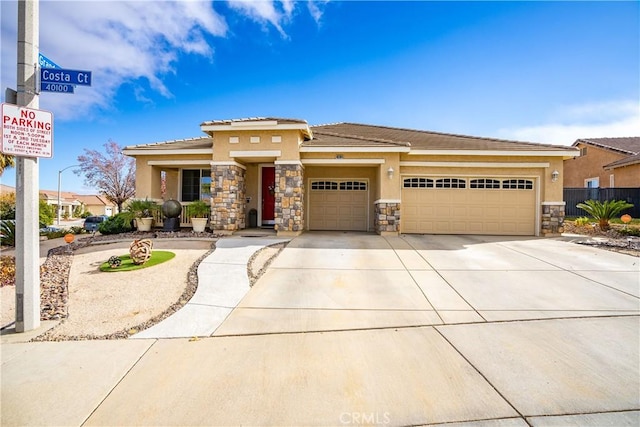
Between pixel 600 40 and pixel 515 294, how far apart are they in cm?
869

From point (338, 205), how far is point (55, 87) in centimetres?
967

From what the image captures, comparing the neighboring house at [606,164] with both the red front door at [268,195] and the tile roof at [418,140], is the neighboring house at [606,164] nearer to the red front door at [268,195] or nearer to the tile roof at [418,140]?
the tile roof at [418,140]

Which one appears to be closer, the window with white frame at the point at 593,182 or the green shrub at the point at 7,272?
the green shrub at the point at 7,272

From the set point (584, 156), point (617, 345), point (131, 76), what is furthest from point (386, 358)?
point (584, 156)

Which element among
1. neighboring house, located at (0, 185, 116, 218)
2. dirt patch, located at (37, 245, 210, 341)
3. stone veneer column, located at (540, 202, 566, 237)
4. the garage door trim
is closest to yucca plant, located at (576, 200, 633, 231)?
stone veneer column, located at (540, 202, 566, 237)

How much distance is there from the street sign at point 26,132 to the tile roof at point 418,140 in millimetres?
7913

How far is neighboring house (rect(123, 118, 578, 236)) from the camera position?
10664mm

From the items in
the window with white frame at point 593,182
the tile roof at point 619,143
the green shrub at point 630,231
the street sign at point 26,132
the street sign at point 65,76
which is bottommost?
the green shrub at point 630,231

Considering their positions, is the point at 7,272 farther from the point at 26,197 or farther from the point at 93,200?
the point at 93,200

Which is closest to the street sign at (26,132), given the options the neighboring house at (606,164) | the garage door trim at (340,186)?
the garage door trim at (340,186)

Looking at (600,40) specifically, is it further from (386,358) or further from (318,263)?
(386,358)

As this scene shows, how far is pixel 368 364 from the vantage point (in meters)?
3.06

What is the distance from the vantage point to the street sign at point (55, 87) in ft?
12.9

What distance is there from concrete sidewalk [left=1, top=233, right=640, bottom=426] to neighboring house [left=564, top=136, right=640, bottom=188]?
17.9 meters
